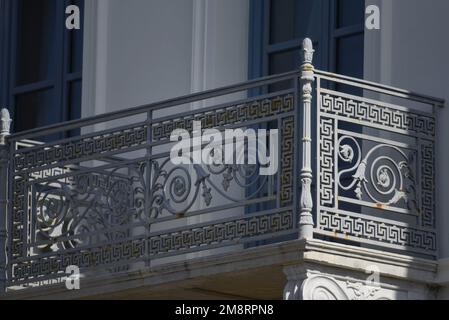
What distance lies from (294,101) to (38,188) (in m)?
2.74

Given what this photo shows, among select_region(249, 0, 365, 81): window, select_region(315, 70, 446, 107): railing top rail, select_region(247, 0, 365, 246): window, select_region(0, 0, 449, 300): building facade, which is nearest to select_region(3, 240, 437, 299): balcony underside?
select_region(0, 0, 449, 300): building facade

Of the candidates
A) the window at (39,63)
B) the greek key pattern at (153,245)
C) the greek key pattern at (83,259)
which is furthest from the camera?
the window at (39,63)

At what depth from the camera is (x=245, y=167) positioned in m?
14.9

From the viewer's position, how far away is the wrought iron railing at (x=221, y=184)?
14547mm

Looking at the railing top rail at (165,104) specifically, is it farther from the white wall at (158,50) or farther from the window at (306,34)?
the window at (306,34)

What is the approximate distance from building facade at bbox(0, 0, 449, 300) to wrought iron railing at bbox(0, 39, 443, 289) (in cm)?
1

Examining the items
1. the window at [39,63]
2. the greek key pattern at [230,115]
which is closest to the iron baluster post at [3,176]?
the greek key pattern at [230,115]

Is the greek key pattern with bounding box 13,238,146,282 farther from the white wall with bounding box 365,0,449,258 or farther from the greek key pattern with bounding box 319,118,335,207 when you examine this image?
the white wall with bounding box 365,0,449,258

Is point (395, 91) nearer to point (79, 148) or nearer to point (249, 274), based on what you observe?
point (249, 274)

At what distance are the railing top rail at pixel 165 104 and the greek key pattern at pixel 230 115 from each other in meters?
0.13

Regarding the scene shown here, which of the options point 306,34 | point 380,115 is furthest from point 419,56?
point 306,34

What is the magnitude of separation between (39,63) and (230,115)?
407 cm
